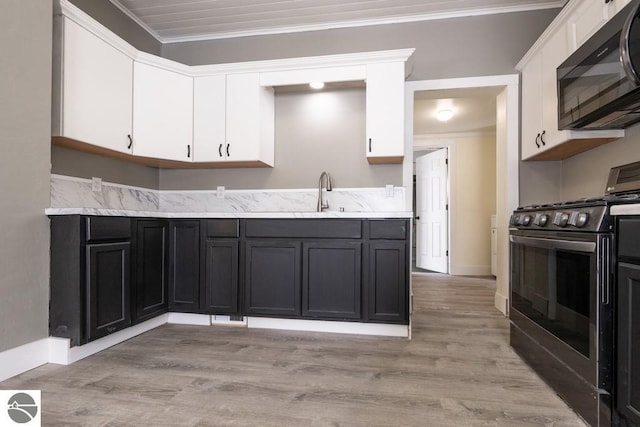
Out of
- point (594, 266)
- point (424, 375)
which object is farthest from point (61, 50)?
point (594, 266)

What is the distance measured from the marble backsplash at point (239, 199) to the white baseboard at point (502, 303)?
1300mm

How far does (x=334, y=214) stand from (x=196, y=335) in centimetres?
133

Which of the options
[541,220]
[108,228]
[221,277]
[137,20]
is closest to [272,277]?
[221,277]

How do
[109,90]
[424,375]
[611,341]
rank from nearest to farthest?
1. [611,341]
2. [424,375]
3. [109,90]

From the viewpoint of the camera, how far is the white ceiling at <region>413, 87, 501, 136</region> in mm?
3275

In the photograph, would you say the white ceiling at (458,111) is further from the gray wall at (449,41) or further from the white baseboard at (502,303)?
the white baseboard at (502,303)

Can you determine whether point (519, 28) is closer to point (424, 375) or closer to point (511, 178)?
point (511, 178)

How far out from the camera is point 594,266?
1.41 m

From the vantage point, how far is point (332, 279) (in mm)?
2590

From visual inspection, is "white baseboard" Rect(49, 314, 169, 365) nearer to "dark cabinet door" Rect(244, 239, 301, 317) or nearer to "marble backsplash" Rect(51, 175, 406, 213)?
"dark cabinet door" Rect(244, 239, 301, 317)

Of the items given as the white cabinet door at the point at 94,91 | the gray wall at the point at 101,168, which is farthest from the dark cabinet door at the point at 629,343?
the gray wall at the point at 101,168

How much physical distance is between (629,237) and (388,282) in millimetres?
1442

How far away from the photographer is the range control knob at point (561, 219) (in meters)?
1.61

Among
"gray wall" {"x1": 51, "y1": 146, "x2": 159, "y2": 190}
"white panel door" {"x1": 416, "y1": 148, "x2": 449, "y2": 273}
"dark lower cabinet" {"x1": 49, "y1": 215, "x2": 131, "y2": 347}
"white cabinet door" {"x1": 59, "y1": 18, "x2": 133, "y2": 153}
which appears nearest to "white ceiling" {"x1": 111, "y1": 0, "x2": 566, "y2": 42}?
"white cabinet door" {"x1": 59, "y1": 18, "x2": 133, "y2": 153}
